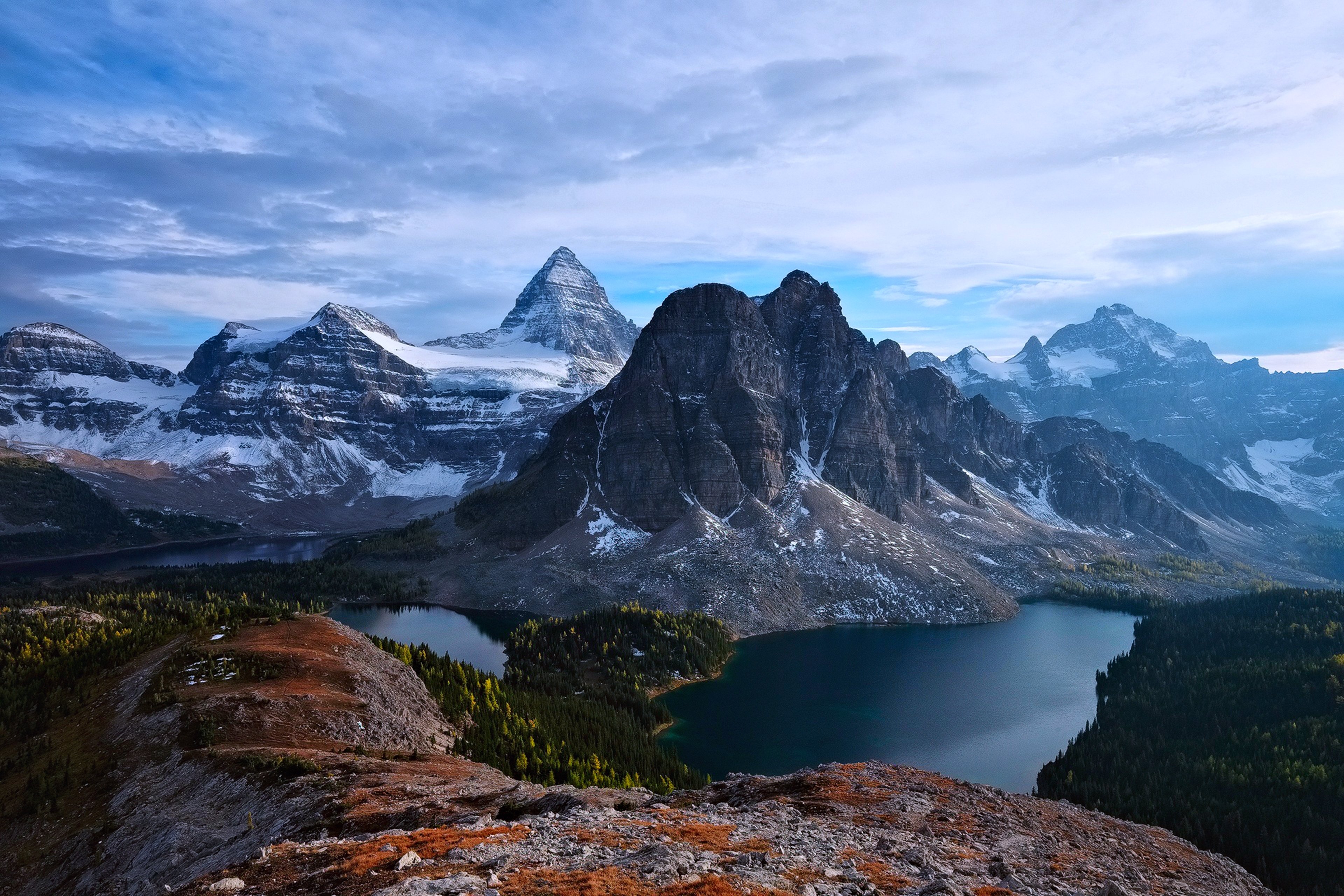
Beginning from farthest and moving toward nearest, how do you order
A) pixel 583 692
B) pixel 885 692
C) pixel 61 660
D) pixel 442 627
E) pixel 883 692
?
pixel 442 627 < pixel 883 692 < pixel 885 692 < pixel 583 692 < pixel 61 660

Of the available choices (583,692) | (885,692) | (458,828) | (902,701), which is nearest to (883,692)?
(885,692)

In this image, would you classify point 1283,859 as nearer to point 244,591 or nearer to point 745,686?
point 745,686

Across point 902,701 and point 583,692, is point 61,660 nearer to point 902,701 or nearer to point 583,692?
point 583,692

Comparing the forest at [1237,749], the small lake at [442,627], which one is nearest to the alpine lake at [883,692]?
the small lake at [442,627]

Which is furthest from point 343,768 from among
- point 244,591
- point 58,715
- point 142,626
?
point 244,591

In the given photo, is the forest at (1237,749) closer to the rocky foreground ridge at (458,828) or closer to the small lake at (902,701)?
the small lake at (902,701)
